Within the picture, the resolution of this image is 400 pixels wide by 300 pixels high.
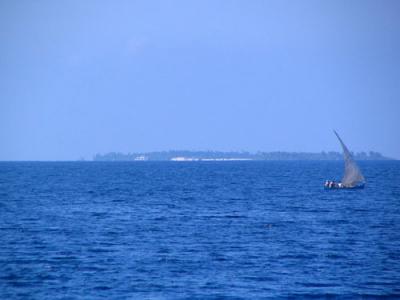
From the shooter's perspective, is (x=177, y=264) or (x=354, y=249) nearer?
(x=177, y=264)

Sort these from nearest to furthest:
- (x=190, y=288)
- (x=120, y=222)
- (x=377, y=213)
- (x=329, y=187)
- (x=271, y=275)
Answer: (x=190, y=288), (x=271, y=275), (x=120, y=222), (x=377, y=213), (x=329, y=187)

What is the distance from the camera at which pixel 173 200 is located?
273 feet

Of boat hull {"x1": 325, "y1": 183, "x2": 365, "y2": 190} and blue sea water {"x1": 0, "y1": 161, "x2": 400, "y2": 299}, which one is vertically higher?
boat hull {"x1": 325, "y1": 183, "x2": 365, "y2": 190}

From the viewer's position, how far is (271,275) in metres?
37.0

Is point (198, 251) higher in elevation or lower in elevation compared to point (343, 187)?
lower

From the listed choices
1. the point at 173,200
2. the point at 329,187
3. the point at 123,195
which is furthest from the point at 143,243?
the point at 329,187

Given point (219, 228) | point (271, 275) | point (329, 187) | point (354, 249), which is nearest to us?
point (271, 275)

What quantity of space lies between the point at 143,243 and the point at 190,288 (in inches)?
527

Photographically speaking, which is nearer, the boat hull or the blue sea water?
the blue sea water

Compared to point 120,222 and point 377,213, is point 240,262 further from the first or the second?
point 377,213

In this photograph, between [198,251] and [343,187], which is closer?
[198,251]

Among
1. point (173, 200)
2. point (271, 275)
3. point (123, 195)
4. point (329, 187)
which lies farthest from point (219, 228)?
point (329, 187)

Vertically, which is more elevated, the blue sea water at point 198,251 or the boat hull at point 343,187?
the boat hull at point 343,187

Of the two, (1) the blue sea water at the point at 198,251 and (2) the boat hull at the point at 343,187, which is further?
(2) the boat hull at the point at 343,187
